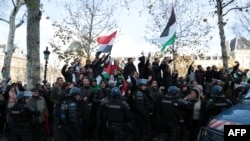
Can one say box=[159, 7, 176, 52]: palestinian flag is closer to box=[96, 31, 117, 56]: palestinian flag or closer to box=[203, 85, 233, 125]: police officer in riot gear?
box=[96, 31, 117, 56]: palestinian flag

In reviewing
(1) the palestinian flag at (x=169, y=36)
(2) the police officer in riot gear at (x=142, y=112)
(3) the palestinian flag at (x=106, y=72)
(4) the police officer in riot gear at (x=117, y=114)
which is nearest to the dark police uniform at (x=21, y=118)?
(4) the police officer in riot gear at (x=117, y=114)

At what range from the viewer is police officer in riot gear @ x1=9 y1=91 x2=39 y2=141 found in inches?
400

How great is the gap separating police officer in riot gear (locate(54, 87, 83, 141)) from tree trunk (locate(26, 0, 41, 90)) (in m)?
5.21

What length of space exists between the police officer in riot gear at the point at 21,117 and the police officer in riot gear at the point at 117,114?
1.90 m

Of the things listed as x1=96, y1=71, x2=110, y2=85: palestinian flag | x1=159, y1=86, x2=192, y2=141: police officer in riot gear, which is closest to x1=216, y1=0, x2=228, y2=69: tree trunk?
x1=96, y1=71, x2=110, y2=85: palestinian flag

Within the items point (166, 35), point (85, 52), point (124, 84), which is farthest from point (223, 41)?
point (85, 52)

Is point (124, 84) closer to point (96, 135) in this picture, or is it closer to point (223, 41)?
point (96, 135)

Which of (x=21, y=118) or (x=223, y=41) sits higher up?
(x=223, y=41)

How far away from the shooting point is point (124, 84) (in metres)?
14.2

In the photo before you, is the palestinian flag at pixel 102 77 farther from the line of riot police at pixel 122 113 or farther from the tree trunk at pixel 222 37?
the tree trunk at pixel 222 37

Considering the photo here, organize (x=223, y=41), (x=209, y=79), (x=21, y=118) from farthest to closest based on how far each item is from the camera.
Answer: (x=223, y=41) < (x=209, y=79) < (x=21, y=118)

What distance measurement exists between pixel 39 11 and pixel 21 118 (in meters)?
5.91

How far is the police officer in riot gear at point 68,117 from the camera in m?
9.92

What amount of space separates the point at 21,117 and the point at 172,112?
3873 mm
